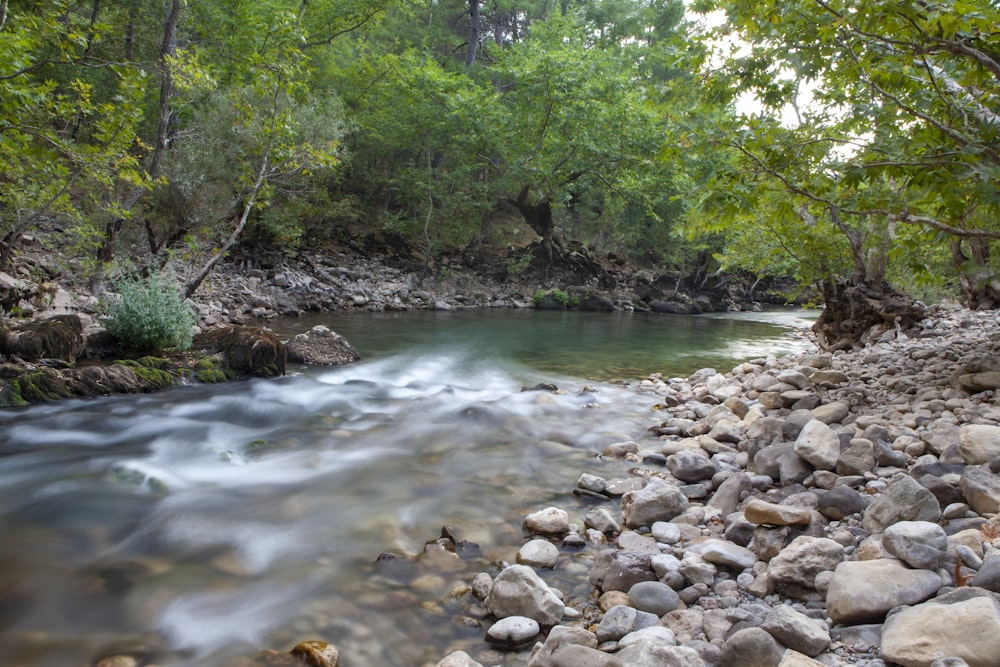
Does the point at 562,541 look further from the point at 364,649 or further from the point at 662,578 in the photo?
the point at 364,649

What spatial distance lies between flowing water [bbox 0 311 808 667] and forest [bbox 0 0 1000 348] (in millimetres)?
2929

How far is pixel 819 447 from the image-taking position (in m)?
4.24

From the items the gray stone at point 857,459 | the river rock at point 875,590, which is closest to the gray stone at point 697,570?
the river rock at point 875,590

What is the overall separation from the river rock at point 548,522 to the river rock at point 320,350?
264 inches

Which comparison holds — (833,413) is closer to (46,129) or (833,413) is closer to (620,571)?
(620,571)

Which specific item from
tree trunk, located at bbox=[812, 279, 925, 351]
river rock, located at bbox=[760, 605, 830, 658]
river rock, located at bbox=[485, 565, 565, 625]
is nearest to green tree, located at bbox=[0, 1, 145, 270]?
river rock, located at bbox=[485, 565, 565, 625]

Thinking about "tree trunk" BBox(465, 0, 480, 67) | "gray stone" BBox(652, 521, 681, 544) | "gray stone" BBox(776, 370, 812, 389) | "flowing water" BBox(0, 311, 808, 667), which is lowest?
"flowing water" BBox(0, 311, 808, 667)

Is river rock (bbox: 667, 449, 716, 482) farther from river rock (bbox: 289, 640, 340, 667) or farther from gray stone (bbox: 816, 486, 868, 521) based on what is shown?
river rock (bbox: 289, 640, 340, 667)

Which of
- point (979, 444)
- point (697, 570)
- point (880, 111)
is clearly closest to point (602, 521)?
point (697, 570)

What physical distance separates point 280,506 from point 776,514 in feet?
11.4

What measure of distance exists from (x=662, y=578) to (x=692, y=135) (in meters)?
4.17

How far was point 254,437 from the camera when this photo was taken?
618 cm

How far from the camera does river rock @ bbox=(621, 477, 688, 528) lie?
A: 4055 mm

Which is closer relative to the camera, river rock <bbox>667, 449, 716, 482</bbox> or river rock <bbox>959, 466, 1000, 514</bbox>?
river rock <bbox>959, 466, 1000, 514</bbox>
